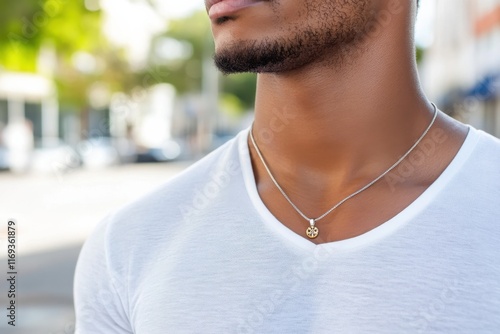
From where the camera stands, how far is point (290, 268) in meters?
1.60

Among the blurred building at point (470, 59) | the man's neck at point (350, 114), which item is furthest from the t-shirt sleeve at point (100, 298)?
the blurred building at point (470, 59)

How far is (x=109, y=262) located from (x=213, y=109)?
43.0m

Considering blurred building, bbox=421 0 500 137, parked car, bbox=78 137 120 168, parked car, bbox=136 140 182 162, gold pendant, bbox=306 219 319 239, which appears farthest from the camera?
parked car, bbox=136 140 182 162

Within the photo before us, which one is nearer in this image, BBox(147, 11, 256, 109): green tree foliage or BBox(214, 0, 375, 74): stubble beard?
BBox(214, 0, 375, 74): stubble beard

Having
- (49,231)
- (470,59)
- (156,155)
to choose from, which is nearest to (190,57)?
(156,155)

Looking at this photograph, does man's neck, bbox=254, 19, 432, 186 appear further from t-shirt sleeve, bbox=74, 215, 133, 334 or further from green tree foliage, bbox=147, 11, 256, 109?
green tree foliage, bbox=147, 11, 256, 109

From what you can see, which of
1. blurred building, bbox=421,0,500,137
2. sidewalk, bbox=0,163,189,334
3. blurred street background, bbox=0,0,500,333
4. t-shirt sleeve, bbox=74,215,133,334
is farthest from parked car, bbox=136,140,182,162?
t-shirt sleeve, bbox=74,215,133,334

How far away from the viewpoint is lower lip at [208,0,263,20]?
1.68 metres

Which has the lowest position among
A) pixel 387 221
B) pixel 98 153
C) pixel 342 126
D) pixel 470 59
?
pixel 98 153

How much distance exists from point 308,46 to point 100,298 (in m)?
0.78

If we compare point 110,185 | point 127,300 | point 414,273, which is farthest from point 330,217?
point 110,185

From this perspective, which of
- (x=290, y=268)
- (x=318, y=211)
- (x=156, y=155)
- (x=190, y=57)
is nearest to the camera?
(x=290, y=268)

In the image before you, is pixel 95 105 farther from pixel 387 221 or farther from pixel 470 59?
pixel 387 221

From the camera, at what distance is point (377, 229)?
1.60 metres
